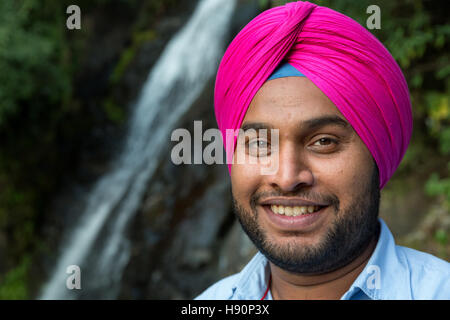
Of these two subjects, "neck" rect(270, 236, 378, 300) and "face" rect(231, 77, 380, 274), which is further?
"neck" rect(270, 236, 378, 300)

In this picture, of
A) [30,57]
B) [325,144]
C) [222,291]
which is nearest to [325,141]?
[325,144]

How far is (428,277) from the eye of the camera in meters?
1.39

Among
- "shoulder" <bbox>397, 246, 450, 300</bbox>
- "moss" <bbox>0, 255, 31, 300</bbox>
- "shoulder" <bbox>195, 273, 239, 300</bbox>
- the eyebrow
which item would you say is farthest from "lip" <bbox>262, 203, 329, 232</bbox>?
"moss" <bbox>0, 255, 31, 300</bbox>

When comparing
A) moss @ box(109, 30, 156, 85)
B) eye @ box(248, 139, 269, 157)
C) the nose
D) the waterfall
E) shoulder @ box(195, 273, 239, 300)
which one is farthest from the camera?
moss @ box(109, 30, 156, 85)

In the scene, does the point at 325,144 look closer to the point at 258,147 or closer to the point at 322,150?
the point at 322,150

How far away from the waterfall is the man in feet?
18.5

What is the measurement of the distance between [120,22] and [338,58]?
11.2 m

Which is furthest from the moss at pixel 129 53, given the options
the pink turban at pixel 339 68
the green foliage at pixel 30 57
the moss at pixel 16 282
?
the pink turban at pixel 339 68

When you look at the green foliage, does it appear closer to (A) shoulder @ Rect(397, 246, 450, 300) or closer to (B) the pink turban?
(B) the pink turban

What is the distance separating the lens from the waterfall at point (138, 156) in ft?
23.4

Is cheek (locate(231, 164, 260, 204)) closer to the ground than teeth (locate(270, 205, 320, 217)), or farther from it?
farther from it

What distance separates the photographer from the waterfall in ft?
23.4

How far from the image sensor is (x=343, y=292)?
1.51m
